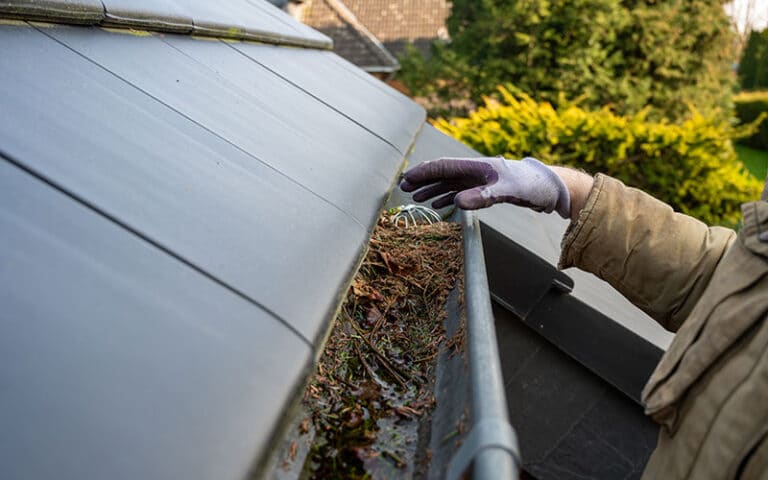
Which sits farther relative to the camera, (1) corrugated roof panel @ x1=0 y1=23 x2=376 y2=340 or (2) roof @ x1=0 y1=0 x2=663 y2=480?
(1) corrugated roof panel @ x1=0 y1=23 x2=376 y2=340

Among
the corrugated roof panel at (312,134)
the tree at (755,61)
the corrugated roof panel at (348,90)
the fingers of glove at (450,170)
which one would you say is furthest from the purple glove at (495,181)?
the tree at (755,61)

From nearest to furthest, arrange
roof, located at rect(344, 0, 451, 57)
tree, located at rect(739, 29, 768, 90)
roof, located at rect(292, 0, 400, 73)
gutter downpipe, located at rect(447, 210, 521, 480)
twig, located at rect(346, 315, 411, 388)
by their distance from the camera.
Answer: gutter downpipe, located at rect(447, 210, 521, 480) < twig, located at rect(346, 315, 411, 388) < roof, located at rect(292, 0, 400, 73) < roof, located at rect(344, 0, 451, 57) < tree, located at rect(739, 29, 768, 90)

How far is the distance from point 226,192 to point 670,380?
106 cm

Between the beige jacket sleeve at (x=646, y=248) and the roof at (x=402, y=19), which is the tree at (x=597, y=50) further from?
the roof at (x=402, y=19)

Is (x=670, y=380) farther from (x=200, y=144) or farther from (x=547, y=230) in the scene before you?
(x=547, y=230)

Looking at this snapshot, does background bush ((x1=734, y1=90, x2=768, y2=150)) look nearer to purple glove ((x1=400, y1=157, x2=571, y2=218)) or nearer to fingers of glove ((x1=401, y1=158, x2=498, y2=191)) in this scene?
purple glove ((x1=400, y1=157, x2=571, y2=218))

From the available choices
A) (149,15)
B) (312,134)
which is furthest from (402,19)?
(312,134)

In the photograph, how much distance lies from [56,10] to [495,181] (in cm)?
123

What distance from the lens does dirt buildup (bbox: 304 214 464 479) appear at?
1147 mm

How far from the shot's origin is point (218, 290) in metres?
1.03

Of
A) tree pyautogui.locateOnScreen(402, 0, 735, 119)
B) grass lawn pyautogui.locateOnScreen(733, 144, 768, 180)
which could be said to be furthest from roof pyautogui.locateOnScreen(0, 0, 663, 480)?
grass lawn pyautogui.locateOnScreen(733, 144, 768, 180)

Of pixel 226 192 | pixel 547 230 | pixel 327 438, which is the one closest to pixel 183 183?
pixel 226 192

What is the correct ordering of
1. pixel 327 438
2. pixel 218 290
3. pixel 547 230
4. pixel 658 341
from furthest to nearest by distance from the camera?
pixel 547 230
pixel 658 341
pixel 327 438
pixel 218 290

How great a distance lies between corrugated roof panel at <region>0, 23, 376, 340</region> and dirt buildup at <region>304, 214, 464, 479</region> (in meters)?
0.18
